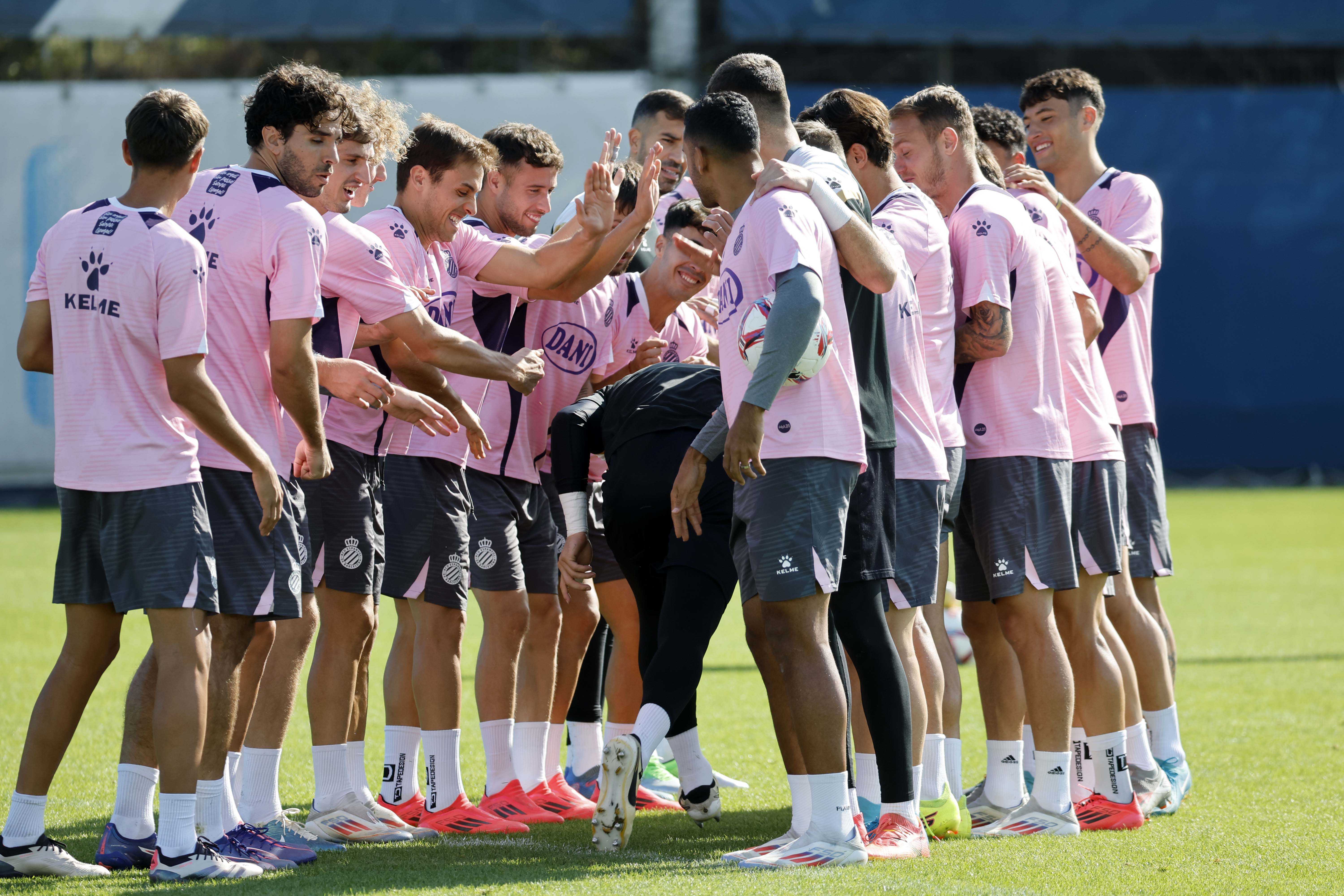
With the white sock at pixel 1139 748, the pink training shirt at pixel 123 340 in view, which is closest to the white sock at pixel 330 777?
the pink training shirt at pixel 123 340

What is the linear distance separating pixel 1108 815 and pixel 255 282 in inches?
137

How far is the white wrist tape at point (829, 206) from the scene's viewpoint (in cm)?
436

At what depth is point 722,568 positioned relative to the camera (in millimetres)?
4789

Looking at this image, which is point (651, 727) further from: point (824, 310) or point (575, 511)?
point (824, 310)

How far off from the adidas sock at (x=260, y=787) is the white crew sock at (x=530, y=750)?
41.7 inches

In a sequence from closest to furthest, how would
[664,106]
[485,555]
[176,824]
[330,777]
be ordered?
[176,824], [330,777], [485,555], [664,106]

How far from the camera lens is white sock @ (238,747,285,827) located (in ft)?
15.5

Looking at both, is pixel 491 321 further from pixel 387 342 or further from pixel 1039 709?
pixel 1039 709

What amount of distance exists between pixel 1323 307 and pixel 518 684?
76.2 feet

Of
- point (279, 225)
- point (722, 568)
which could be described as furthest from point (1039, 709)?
point (279, 225)

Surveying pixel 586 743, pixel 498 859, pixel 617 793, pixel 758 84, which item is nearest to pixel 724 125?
pixel 758 84

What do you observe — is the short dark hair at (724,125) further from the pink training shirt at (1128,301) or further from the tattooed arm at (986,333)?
the pink training shirt at (1128,301)

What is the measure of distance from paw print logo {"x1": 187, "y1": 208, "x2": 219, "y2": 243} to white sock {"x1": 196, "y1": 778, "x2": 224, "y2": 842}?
1.72 m

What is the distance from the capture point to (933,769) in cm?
483
